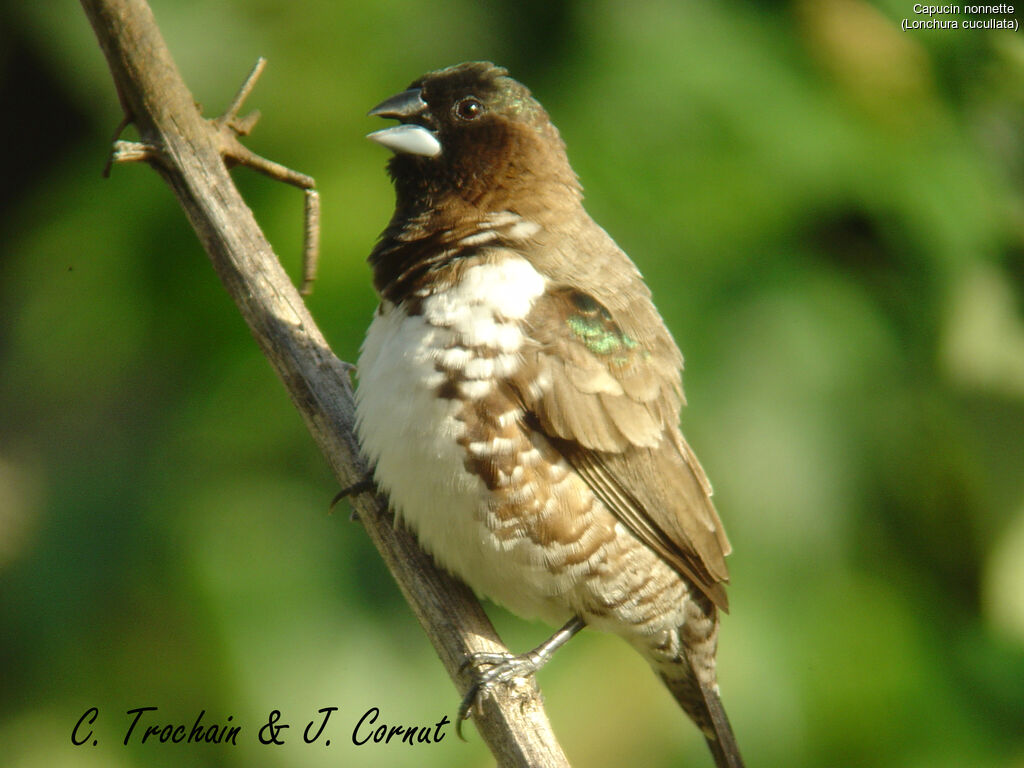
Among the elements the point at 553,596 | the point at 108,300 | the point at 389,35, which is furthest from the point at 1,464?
the point at 553,596

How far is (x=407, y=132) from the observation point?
3449mm

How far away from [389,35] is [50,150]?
5.64 ft

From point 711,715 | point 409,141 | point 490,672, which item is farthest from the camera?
point 711,715

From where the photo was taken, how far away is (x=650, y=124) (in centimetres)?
470

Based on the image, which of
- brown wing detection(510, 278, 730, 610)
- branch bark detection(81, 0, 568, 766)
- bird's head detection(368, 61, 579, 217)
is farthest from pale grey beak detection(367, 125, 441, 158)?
brown wing detection(510, 278, 730, 610)

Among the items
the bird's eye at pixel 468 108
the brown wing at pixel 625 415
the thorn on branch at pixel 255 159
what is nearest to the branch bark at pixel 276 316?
the thorn on branch at pixel 255 159

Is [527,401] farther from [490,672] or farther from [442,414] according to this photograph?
[490,672]

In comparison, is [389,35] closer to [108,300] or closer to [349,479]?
Answer: [108,300]

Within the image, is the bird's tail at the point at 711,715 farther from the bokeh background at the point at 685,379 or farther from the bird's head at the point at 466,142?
the bird's head at the point at 466,142

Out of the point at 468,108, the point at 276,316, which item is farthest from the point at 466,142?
the point at 276,316

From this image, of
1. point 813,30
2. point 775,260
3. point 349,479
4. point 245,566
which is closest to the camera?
point 349,479

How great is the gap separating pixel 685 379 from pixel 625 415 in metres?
1.07

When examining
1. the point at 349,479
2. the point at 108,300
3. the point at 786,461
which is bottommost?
the point at 108,300

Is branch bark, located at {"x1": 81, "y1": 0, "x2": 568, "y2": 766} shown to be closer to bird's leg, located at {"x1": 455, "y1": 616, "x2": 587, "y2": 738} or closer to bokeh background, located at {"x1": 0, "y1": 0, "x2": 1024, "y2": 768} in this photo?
bird's leg, located at {"x1": 455, "y1": 616, "x2": 587, "y2": 738}
